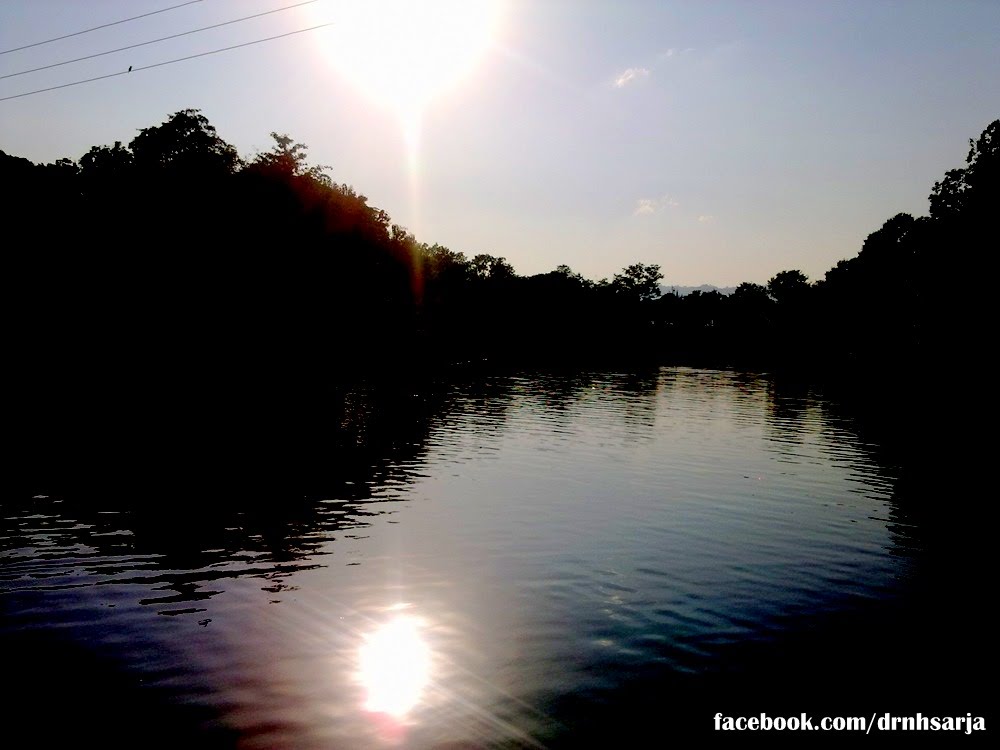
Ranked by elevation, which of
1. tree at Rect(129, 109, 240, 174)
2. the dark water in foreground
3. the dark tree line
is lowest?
the dark water in foreground

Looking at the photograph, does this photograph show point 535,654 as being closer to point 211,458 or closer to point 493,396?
point 211,458

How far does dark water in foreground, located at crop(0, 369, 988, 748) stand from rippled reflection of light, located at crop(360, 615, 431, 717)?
52mm

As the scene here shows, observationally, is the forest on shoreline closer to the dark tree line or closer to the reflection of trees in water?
the dark tree line

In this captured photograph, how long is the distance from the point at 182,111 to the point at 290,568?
97.2m

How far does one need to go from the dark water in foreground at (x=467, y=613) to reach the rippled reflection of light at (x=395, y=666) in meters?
0.05

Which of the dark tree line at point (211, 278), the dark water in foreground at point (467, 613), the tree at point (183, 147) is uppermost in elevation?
the tree at point (183, 147)

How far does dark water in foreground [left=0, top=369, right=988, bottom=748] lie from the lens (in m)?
10.8

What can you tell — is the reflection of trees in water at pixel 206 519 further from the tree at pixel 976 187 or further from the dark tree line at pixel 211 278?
the tree at pixel 976 187

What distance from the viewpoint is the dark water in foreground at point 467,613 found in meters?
10.8

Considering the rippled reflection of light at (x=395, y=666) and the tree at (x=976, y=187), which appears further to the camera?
the tree at (x=976, y=187)

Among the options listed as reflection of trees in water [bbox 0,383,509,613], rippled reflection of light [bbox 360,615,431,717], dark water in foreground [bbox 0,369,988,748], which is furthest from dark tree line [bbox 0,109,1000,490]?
rippled reflection of light [bbox 360,615,431,717]

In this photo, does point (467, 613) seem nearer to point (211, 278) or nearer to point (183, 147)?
point (211, 278)

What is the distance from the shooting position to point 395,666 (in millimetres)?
12414

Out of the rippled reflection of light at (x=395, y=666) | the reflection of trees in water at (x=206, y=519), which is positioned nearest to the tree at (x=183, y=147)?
the reflection of trees in water at (x=206, y=519)
